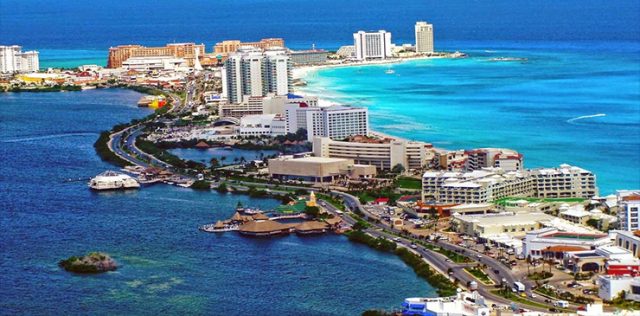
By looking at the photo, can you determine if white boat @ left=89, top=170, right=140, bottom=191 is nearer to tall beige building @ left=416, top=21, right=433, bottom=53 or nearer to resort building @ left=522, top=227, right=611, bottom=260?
resort building @ left=522, top=227, right=611, bottom=260

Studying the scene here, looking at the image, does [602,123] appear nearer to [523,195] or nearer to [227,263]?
[523,195]

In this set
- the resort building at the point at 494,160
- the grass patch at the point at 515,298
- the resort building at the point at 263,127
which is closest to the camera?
the grass patch at the point at 515,298

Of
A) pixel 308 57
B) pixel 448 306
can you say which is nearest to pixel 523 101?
pixel 308 57

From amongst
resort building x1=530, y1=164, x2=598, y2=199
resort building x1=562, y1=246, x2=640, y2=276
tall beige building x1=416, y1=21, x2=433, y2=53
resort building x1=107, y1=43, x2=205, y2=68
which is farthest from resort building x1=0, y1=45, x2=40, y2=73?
resort building x1=562, y1=246, x2=640, y2=276

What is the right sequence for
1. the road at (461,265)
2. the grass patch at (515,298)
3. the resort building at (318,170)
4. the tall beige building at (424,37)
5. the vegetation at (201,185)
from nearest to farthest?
the grass patch at (515,298) < the road at (461,265) < the vegetation at (201,185) < the resort building at (318,170) < the tall beige building at (424,37)

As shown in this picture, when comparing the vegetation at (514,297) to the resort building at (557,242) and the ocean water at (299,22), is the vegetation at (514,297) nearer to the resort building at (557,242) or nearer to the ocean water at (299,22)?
the resort building at (557,242)

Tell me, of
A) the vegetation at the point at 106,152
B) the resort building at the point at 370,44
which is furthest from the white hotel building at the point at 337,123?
the resort building at the point at 370,44

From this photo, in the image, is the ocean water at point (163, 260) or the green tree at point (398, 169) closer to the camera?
the ocean water at point (163, 260)
